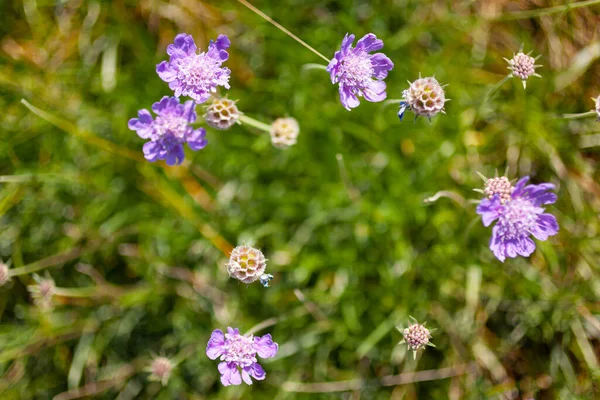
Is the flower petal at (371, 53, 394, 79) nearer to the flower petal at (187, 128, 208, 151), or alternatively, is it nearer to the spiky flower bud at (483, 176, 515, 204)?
the spiky flower bud at (483, 176, 515, 204)

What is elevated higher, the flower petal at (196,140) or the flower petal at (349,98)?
the flower petal at (349,98)

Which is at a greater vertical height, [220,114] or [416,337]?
[220,114]

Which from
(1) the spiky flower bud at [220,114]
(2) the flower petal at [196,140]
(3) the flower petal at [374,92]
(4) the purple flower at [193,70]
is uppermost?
(3) the flower petal at [374,92]

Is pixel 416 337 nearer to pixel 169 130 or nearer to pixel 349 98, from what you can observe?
pixel 349 98

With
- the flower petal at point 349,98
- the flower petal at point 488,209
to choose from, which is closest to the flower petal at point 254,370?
the flower petal at point 488,209

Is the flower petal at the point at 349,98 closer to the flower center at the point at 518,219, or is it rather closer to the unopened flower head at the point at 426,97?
the unopened flower head at the point at 426,97

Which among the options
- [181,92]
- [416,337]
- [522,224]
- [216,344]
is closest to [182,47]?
[181,92]

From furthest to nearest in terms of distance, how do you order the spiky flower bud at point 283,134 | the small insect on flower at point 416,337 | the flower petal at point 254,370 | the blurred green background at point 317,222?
1. the blurred green background at point 317,222
2. the spiky flower bud at point 283,134
3. the flower petal at point 254,370
4. the small insect on flower at point 416,337
